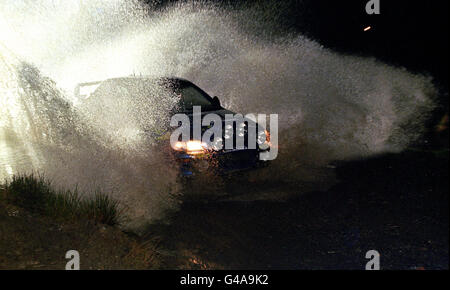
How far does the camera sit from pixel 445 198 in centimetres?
447

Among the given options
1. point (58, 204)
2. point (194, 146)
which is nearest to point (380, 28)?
point (194, 146)

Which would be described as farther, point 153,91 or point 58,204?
point 153,91

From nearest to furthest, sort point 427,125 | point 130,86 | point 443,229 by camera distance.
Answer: point 443,229
point 130,86
point 427,125

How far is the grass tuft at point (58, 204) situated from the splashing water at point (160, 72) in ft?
1.72

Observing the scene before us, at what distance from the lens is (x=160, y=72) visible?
39.2ft

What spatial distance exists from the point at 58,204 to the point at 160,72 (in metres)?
9.02

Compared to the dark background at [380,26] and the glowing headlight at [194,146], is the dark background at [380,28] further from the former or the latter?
the glowing headlight at [194,146]

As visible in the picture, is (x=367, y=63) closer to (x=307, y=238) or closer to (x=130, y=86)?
(x=130, y=86)

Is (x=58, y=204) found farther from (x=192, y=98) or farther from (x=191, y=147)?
(x=192, y=98)

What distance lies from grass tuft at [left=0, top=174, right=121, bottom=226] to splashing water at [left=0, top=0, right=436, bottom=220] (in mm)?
524

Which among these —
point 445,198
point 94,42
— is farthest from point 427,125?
point 94,42

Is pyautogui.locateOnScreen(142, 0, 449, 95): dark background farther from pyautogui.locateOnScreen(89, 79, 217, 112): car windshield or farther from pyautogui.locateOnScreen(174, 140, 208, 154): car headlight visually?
pyautogui.locateOnScreen(174, 140, 208, 154): car headlight

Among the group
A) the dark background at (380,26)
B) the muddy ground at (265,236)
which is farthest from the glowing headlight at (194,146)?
the dark background at (380,26)

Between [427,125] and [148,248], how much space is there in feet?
23.6
